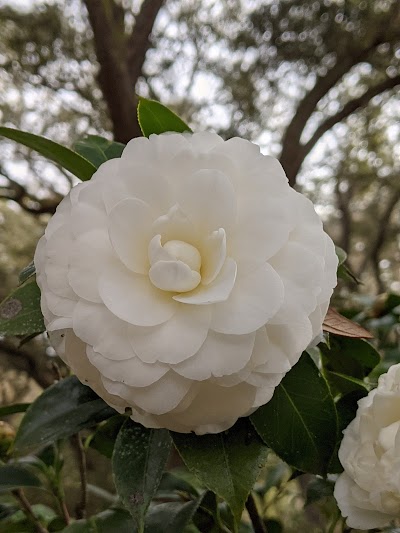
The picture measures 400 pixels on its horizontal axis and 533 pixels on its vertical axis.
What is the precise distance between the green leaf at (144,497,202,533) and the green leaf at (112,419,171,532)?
12cm

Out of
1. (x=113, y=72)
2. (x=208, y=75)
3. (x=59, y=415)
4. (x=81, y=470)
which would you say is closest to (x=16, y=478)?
(x=81, y=470)

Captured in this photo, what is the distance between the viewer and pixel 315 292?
333 mm

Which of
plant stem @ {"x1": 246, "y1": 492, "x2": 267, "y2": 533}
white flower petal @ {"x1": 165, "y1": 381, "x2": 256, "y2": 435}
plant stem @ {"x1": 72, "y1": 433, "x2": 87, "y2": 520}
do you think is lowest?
plant stem @ {"x1": 72, "y1": 433, "x2": 87, "y2": 520}

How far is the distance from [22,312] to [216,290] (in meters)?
0.21

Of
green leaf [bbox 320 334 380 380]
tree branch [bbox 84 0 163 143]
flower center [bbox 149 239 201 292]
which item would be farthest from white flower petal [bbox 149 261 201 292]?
tree branch [bbox 84 0 163 143]

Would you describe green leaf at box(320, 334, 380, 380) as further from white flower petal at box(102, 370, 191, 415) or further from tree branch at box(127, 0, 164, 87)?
tree branch at box(127, 0, 164, 87)

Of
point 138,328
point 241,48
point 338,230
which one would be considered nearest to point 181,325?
point 138,328

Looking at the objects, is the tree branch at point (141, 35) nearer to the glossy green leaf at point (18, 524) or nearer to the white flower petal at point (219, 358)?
the glossy green leaf at point (18, 524)

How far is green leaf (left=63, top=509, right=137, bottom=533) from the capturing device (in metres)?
0.55

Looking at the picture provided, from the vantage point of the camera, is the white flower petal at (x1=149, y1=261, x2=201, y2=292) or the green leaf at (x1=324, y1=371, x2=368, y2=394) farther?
the green leaf at (x1=324, y1=371, x2=368, y2=394)

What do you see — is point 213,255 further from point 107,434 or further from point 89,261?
point 107,434

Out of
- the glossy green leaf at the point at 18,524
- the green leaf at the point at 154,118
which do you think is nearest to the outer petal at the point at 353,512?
the green leaf at the point at 154,118

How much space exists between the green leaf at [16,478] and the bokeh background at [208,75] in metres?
1.64

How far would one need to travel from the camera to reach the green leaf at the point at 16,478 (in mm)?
612
